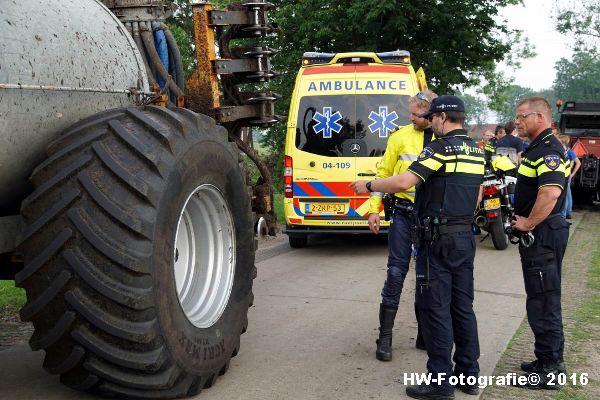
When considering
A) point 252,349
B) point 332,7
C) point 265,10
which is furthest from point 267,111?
point 332,7

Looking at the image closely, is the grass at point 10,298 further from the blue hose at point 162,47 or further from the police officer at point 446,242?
the police officer at point 446,242

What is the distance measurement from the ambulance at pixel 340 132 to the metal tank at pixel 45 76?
628cm

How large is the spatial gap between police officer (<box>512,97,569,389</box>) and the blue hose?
2.60m

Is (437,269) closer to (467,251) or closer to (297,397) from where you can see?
(467,251)

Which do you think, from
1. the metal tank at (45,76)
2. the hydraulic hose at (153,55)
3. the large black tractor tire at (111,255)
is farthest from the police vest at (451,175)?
the hydraulic hose at (153,55)

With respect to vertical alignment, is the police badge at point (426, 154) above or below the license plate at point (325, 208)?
above

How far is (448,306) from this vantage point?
4.79 metres

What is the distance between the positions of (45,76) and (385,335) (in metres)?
2.98

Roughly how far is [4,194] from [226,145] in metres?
1.34

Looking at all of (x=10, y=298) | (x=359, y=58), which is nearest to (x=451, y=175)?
(x=10, y=298)

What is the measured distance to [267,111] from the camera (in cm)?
694

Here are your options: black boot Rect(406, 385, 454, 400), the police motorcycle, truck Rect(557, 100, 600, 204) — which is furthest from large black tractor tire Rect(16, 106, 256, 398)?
truck Rect(557, 100, 600, 204)

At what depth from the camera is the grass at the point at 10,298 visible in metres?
6.68

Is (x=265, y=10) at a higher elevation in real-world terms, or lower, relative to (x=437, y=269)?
higher
